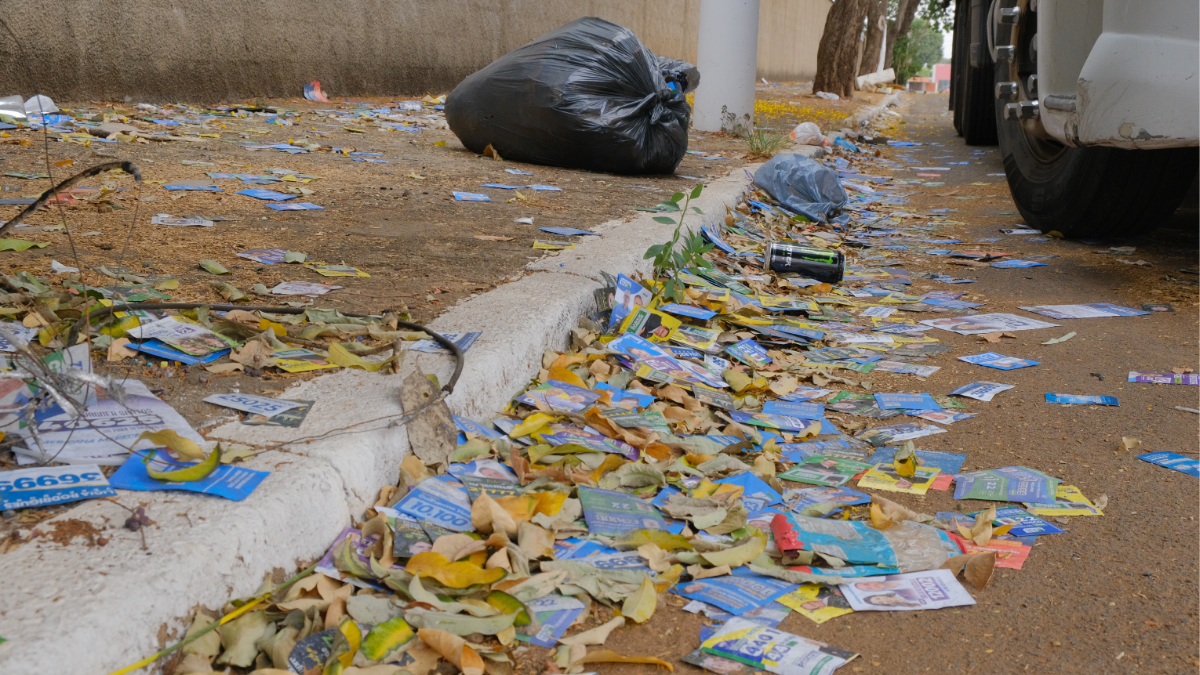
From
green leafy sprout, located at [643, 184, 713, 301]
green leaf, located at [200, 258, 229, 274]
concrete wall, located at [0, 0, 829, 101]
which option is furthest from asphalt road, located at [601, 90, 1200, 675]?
concrete wall, located at [0, 0, 829, 101]

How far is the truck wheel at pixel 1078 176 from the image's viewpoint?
130 inches

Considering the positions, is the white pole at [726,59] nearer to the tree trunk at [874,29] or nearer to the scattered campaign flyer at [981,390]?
the scattered campaign flyer at [981,390]

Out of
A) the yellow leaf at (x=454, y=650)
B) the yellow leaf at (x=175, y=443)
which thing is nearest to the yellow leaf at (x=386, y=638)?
the yellow leaf at (x=454, y=650)

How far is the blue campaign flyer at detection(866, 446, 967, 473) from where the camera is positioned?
1766mm

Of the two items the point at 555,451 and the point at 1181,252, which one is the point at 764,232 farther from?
the point at 555,451

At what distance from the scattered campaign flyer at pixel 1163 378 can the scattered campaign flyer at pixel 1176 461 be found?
480 mm

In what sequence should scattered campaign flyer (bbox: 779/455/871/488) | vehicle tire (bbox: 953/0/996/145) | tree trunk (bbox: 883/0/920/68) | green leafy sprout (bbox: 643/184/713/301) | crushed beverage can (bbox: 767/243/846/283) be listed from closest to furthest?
scattered campaign flyer (bbox: 779/455/871/488)
green leafy sprout (bbox: 643/184/713/301)
crushed beverage can (bbox: 767/243/846/283)
vehicle tire (bbox: 953/0/996/145)
tree trunk (bbox: 883/0/920/68)

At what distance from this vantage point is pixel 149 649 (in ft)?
3.25

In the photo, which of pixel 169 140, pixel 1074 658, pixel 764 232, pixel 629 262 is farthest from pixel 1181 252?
pixel 169 140

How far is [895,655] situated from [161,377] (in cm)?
131

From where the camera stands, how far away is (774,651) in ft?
3.90

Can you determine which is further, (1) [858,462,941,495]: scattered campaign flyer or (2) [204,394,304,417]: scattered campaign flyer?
(1) [858,462,941,495]: scattered campaign flyer

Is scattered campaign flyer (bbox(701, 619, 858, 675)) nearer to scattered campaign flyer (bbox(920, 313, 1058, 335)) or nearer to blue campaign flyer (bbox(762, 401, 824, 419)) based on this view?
blue campaign flyer (bbox(762, 401, 824, 419))

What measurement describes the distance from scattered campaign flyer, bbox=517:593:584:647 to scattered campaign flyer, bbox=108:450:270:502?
424 millimetres
